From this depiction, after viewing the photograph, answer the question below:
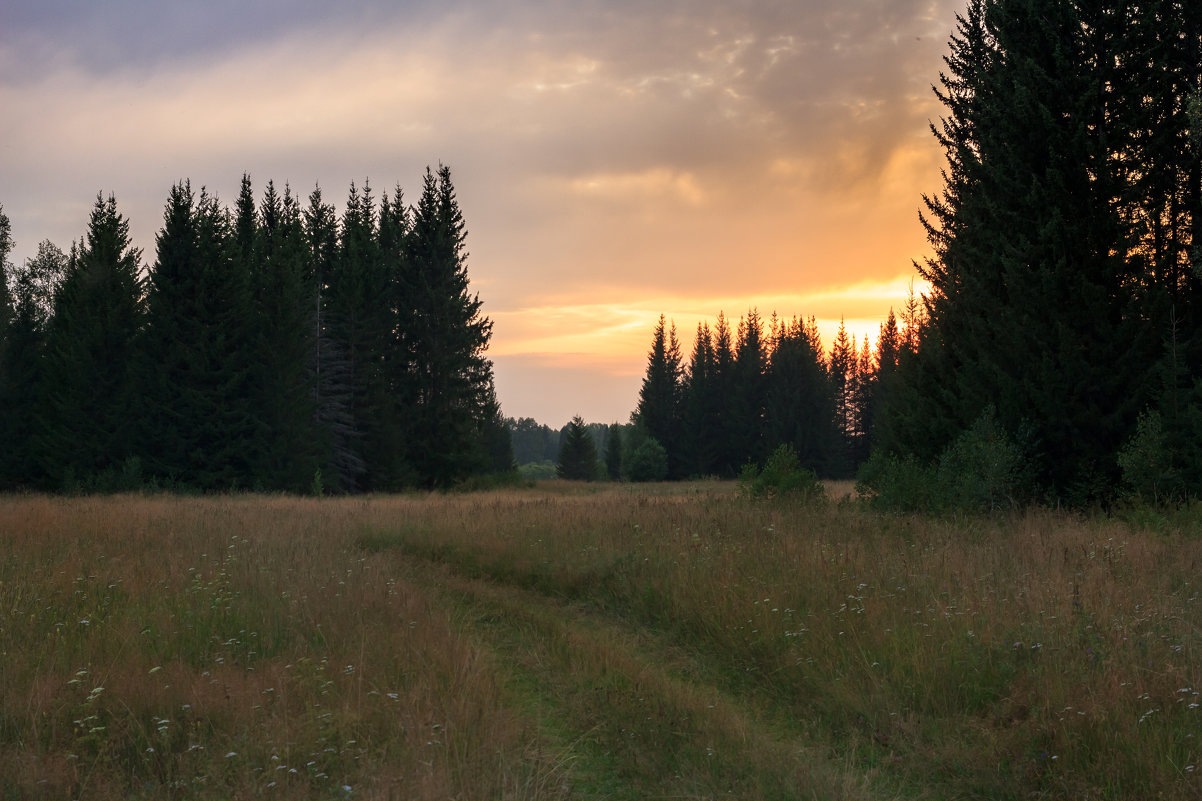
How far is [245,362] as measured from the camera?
114 ft

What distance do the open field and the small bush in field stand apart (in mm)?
7004

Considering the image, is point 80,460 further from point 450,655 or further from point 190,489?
point 450,655

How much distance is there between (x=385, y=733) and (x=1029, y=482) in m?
15.4

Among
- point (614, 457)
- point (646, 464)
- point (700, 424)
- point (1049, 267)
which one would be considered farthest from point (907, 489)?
point (614, 457)

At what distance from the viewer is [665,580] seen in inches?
395

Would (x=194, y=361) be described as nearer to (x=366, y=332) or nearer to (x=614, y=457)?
(x=366, y=332)

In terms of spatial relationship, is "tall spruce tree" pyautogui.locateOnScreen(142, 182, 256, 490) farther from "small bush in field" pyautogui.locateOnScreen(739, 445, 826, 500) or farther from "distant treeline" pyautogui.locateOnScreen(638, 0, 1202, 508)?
"distant treeline" pyautogui.locateOnScreen(638, 0, 1202, 508)

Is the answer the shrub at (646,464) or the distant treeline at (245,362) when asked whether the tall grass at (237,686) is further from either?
the shrub at (646,464)

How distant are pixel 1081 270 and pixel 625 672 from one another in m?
15.2

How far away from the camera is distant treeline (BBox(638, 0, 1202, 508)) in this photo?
598 inches

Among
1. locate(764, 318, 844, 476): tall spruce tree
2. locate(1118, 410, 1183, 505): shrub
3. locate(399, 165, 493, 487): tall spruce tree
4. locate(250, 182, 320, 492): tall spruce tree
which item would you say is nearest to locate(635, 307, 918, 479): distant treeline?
locate(764, 318, 844, 476): tall spruce tree

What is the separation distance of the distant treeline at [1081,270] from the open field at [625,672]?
4724 millimetres

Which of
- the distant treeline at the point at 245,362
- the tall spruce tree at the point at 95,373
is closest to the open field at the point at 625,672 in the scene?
the distant treeline at the point at 245,362

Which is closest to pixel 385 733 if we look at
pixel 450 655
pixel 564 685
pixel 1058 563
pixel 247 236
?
pixel 450 655
